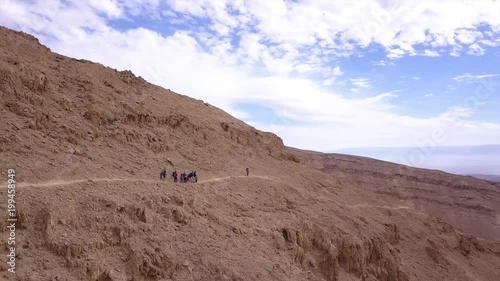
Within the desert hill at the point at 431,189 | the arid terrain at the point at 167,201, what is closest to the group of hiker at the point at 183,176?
the arid terrain at the point at 167,201

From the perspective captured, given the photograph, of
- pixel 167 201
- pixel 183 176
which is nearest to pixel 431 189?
pixel 183 176

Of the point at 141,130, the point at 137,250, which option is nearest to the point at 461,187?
the point at 141,130

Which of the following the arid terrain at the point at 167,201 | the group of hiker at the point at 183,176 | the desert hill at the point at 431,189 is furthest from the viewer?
the desert hill at the point at 431,189

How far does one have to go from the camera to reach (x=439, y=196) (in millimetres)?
43594

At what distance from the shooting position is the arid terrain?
12.3m

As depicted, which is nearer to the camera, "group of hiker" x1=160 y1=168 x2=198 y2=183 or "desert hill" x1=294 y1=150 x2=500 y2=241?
"group of hiker" x1=160 y1=168 x2=198 y2=183

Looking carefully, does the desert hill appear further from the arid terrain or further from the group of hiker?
the group of hiker

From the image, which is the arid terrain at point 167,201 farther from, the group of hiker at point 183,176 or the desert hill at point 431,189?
the desert hill at point 431,189

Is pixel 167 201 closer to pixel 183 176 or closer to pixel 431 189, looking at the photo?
pixel 183 176

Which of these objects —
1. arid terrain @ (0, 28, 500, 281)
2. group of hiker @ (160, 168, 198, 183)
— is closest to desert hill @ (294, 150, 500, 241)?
arid terrain @ (0, 28, 500, 281)

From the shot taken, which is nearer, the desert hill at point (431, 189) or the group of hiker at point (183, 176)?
the group of hiker at point (183, 176)

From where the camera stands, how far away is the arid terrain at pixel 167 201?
40.3 ft

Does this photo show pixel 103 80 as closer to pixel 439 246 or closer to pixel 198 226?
pixel 198 226

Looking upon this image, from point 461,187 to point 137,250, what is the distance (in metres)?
40.4
